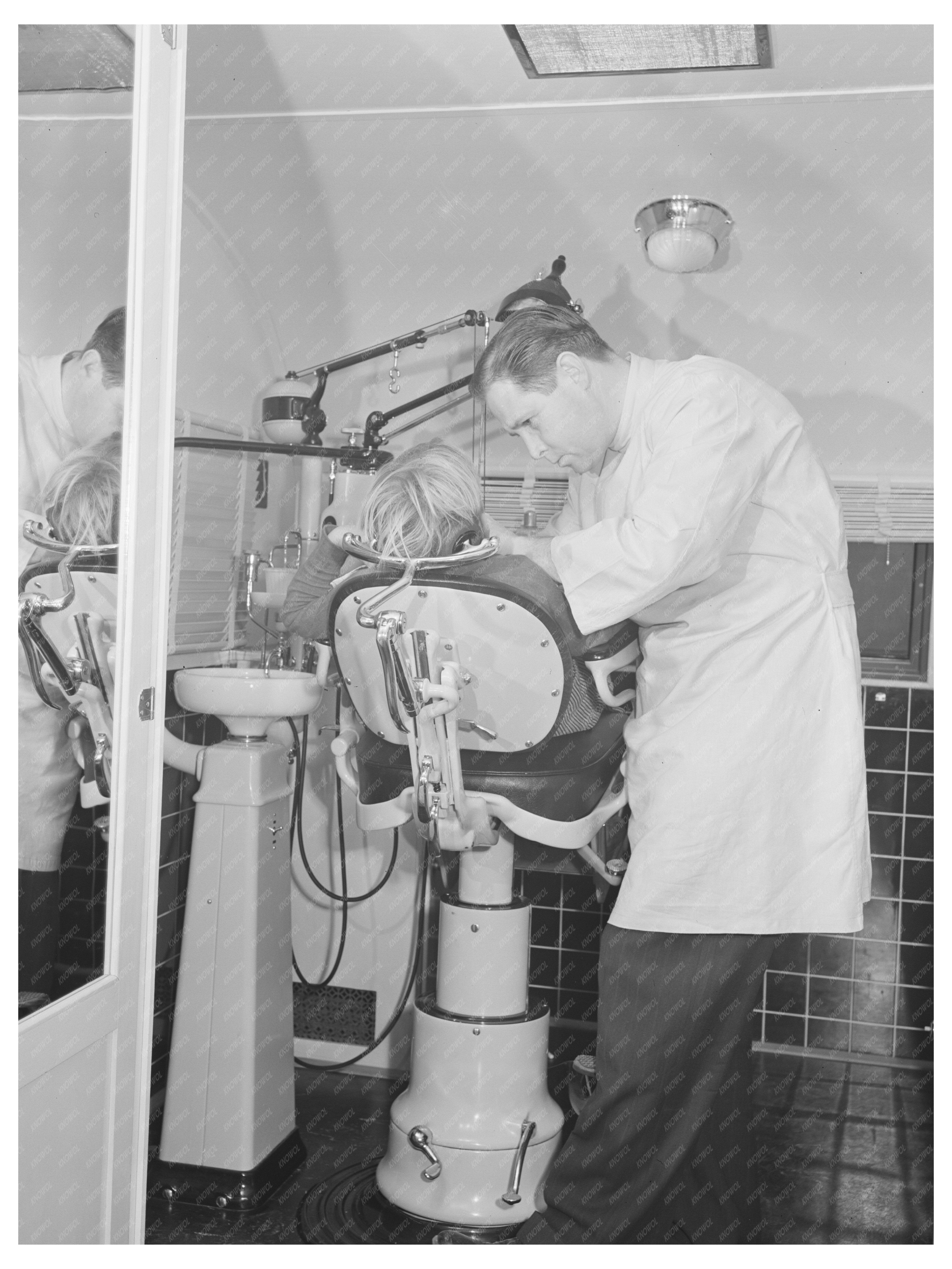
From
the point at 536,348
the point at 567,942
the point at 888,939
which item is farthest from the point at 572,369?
the point at 888,939

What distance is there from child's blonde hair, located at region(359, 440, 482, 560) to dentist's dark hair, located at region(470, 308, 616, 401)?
0.63 ft

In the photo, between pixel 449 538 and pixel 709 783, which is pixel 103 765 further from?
pixel 709 783

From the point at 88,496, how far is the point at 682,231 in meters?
1.68

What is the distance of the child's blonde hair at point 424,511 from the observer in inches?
83.4

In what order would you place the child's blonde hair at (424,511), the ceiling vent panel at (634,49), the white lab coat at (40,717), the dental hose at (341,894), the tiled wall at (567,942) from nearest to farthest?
the white lab coat at (40,717), the child's blonde hair at (424,511), the ceiling vent panel at (634,49), the dental hose at (341,894), the tiled wall at (567,942)

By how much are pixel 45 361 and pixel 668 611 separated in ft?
3.70

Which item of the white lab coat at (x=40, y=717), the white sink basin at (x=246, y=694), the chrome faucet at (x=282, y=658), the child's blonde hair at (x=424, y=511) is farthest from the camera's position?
the chrome faucet at (x=282, y=658)

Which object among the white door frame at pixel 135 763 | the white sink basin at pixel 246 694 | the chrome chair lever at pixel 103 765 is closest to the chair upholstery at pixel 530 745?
the white sink basin at pixel 246 694

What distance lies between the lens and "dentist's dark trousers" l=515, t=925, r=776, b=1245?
207 centimetres

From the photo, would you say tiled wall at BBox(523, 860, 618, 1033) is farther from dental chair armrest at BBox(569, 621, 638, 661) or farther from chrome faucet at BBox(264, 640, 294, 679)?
dental chair armrest at BBox(569, 621, 638, 661)

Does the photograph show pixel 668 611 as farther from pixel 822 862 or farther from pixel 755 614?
pixel 822 862

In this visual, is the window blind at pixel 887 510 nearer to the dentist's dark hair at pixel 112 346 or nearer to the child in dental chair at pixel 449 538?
the child in dental chair at pixel 449 538

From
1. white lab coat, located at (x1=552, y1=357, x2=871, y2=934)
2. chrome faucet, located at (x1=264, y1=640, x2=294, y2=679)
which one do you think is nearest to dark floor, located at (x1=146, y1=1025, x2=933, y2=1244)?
white lab coat, located at (x1=552, y1=357, x2=871, y2=934)

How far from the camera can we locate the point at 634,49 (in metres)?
2.73
